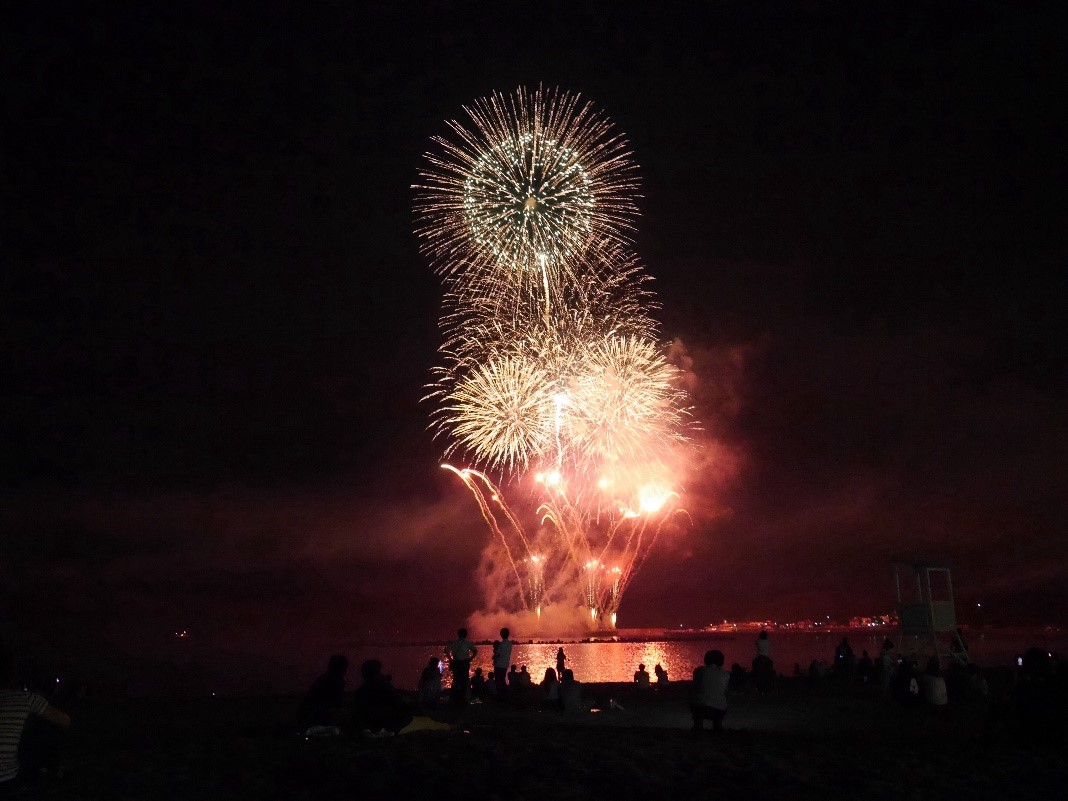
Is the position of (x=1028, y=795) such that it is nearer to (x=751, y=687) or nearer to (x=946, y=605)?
(x=751, y=687)

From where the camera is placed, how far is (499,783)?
29.3 ft

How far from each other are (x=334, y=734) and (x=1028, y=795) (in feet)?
26.1

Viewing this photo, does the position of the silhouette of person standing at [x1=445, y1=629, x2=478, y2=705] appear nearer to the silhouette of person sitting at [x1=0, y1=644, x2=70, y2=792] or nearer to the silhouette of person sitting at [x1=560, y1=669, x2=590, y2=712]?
the silhouette of person sitting at [x1=560, y1=669, x2=590, y2=712]

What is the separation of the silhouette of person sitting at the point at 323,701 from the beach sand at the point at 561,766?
9.7 inches

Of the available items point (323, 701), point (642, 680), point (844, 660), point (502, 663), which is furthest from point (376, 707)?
point (844, 660)

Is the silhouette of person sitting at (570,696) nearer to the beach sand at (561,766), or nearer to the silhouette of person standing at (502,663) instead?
the silhouette of person standing at (502,663)

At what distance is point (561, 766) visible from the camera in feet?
31.5

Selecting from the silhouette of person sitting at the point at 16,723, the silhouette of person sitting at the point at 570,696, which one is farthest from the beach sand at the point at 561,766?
the silhouette of person sitting at the point at 570,696

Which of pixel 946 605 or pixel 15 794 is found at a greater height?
pixel 946 605

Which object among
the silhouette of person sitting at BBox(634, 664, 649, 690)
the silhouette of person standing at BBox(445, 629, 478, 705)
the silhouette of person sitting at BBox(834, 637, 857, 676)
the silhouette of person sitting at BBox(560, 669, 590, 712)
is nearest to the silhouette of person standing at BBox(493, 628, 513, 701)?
the silhouette of person standing at BBox(445, 629, 478, 705)

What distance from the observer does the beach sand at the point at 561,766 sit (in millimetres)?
8773

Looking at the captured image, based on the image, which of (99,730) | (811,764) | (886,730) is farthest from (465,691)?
(811,764)

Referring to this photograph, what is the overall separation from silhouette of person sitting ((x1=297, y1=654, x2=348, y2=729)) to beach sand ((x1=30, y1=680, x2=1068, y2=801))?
0.25 meters

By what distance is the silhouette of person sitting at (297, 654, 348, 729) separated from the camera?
11.9 metres
